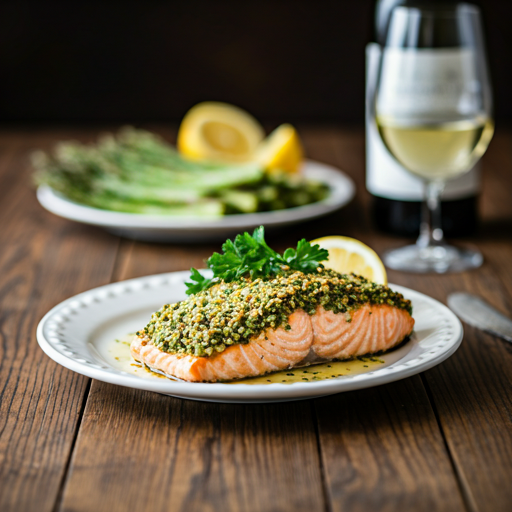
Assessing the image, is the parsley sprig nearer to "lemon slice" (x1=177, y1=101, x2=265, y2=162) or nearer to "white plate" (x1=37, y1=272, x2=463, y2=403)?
"white plate" (x1=37, y1=272, x2=463, y2=403)

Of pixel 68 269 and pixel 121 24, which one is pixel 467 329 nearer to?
pixel 68 269

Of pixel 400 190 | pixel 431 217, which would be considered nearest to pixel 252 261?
pixel 400 190

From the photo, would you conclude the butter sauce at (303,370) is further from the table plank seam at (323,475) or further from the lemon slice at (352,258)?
the lemon slice at (352,258)

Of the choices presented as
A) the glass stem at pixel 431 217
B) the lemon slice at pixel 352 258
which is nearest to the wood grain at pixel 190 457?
the lemon slice at pixel 352 258

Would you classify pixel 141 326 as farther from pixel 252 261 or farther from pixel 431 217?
pixel 431 217

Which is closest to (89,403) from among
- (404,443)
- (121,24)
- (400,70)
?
(404,443)

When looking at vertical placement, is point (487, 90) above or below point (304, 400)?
above
